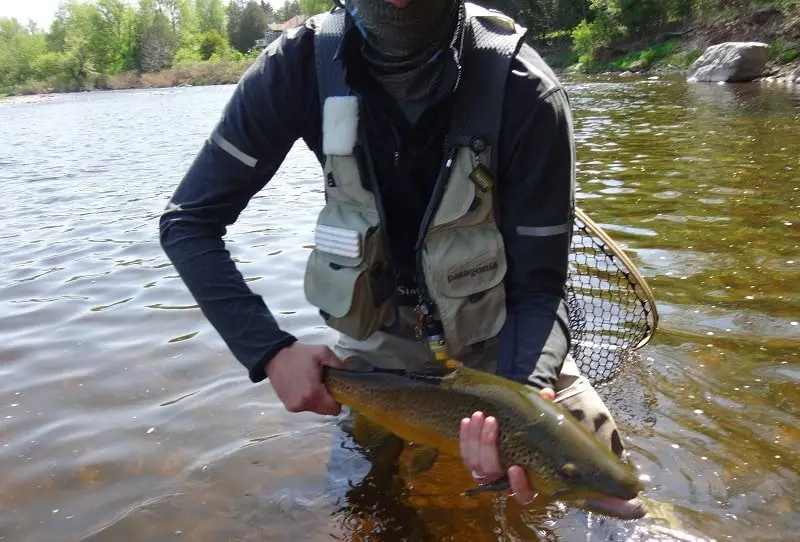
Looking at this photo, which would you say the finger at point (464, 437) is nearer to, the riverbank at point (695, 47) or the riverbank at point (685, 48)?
the riverbank at point (685, 48)

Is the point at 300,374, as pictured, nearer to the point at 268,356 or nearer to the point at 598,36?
the point at 268,356

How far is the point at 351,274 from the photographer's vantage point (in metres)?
2.87

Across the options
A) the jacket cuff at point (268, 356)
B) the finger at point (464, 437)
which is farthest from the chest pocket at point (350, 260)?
the finger at point (464, 437)

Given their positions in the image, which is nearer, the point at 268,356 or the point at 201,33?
the point at 268,356

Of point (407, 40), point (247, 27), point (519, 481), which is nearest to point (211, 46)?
point (247, 27)

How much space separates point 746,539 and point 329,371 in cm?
174

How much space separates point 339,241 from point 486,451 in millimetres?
1109

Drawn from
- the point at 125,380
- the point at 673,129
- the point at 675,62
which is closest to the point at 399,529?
the point at 125,380

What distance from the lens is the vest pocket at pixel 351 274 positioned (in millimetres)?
2832

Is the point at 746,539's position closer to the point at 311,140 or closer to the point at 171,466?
the point at 311,140

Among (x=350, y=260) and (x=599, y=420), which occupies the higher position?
(x=350, y=260)

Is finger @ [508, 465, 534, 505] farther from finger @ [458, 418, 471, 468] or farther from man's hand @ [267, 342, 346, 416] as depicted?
man's hand @ [267, 342, 346, 416]

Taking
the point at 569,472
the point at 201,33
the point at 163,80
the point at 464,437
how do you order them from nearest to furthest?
the point at 569,472
the point at 464,437
the point at 163,80
the point at 201,33

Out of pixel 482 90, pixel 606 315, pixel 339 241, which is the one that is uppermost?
pixel 482 90
